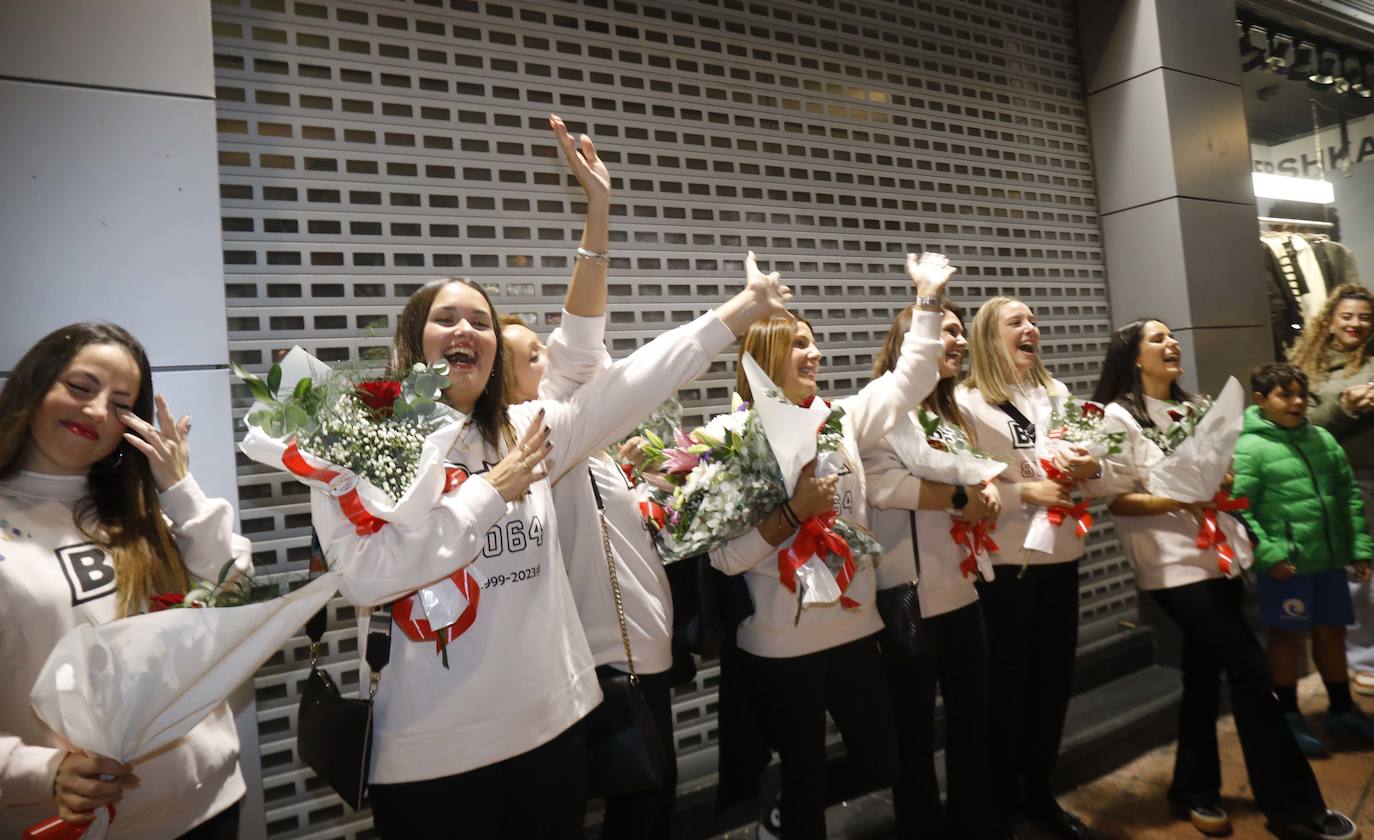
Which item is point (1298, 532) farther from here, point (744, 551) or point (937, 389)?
point (744, 551)

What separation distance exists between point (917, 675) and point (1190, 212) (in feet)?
12.6

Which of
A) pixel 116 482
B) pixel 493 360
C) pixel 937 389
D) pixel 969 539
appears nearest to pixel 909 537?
pixel 969 539

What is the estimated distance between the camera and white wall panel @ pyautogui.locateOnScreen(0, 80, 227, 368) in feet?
7.13


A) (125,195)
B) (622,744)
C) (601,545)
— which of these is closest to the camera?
(622,744)

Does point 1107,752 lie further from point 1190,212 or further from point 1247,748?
point 1190,212

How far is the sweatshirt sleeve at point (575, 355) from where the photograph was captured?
2.06 meters

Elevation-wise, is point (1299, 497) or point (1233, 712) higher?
point (1299, 497)

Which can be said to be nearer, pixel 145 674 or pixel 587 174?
pixel 145 674

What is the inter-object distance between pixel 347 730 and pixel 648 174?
2.65 meters

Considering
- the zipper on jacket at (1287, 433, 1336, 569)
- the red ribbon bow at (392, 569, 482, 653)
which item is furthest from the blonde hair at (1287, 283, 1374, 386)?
the red ribbon bow at (392, 569, 482, 653)

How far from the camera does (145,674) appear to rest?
1382mm

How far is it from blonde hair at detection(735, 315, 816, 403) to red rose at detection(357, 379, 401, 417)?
1254 mm

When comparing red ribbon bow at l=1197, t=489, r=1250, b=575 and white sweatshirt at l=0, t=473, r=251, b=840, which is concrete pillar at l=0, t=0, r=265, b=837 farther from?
red ribbon bow at l=1197, t=489, r=1250, b=575

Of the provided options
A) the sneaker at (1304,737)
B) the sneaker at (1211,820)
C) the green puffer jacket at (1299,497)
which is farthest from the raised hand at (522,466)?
the sneaker at (1304,737)
